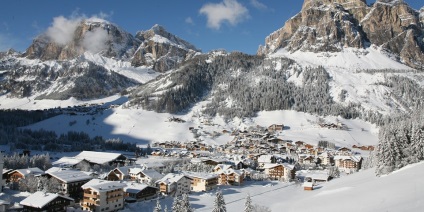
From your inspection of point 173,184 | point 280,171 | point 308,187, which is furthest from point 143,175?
point 280,171

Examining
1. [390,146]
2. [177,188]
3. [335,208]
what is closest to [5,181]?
[177,188]

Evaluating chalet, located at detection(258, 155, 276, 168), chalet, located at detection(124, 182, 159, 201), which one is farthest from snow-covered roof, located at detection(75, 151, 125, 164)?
chalet, located at detection(258, 155, 276, 168)

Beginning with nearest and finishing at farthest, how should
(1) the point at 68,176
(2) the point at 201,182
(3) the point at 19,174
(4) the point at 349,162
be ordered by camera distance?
(1) the point at 68,176, (3) the point at 19,174, (2) the point at 201,182, (4) the point at 349,162

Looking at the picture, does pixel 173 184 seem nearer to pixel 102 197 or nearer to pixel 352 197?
pixel 102 197

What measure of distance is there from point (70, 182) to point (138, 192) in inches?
454

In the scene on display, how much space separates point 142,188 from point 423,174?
144ft

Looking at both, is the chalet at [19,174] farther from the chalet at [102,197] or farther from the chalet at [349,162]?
the chalet at [349,162]

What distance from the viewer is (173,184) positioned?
7669 centimetres

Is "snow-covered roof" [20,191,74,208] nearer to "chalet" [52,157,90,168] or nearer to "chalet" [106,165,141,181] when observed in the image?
"chalet" [106,165,141,181]

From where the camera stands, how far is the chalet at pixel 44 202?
5503cm

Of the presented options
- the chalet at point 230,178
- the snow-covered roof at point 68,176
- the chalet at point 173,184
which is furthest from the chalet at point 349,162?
the snow-covered roof at point 68,176

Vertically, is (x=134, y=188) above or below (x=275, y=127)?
below

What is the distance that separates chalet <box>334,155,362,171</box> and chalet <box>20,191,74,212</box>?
9095 cm

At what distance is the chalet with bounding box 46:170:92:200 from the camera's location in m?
68.8
